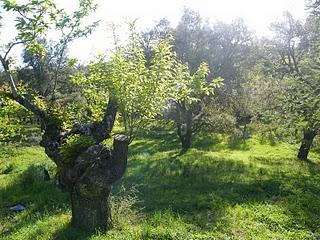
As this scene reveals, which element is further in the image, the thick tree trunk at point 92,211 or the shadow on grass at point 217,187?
the shadow on grass at point 217,187

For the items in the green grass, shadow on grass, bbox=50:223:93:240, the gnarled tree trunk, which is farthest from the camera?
the green grass

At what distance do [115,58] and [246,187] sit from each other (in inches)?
385

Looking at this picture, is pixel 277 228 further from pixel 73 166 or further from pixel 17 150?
pixel 17 150

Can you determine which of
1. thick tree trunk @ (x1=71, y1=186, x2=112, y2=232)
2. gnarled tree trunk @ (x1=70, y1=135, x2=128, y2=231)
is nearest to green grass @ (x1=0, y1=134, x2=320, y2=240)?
thick tree trunk @ (x1=71, y1=186, x2=112, y2=232)

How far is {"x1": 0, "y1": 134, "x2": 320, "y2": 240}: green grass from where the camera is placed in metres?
14.5

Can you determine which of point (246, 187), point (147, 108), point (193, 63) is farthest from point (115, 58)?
point (193, 63)

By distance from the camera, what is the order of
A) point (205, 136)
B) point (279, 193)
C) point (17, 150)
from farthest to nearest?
point (205, 136), point (17, 150), point (279, 193)

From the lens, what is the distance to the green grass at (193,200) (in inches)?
572

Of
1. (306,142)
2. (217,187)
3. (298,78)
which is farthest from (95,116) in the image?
(306,142)

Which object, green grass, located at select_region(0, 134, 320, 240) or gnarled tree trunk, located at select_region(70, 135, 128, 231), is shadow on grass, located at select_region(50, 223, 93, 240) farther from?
gnarled tree trunk, located at select_region(70, 135, 128, 231)

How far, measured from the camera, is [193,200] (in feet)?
59.5

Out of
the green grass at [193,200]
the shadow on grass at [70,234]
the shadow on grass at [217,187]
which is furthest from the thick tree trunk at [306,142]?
the shadow on grass at [70,234]

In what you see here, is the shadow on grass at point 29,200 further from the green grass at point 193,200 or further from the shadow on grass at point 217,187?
the shadow on grass at point 217,187

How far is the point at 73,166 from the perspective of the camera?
14.6 metres
